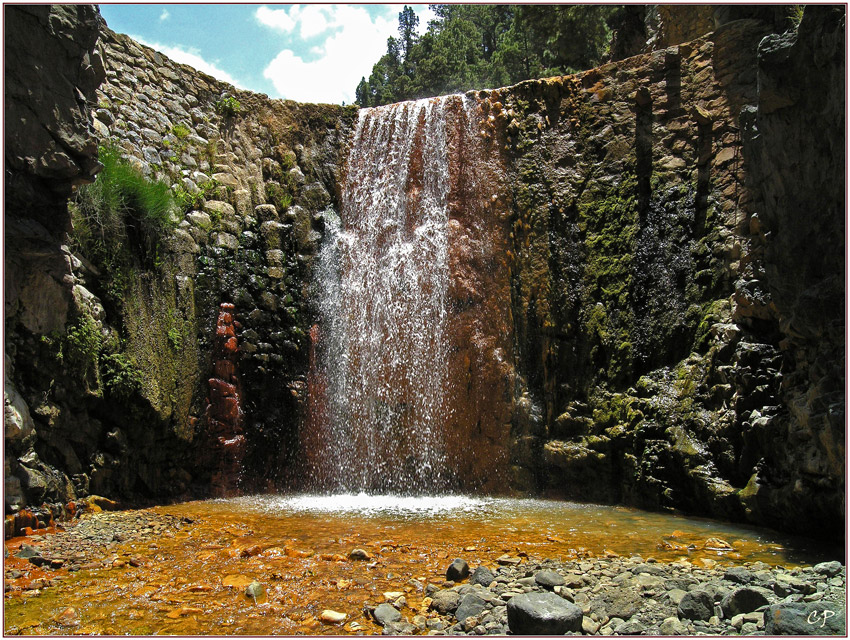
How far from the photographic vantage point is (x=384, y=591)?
4.32 meters

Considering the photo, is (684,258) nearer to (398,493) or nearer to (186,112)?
(398,493)

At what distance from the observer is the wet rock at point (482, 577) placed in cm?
435

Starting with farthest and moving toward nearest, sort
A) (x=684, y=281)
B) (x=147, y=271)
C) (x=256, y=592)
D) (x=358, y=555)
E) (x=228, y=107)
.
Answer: (x=228, y=107) → (x=684, y=281) → (x=147, y=271) → (x=358, y=555) → (x=256, y=592)

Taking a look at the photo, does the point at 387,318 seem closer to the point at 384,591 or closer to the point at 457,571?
the point at 457,571

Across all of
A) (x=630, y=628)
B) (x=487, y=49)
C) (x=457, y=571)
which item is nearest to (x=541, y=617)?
(x=630, y=628)

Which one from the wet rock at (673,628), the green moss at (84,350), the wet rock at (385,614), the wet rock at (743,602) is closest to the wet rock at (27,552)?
the green moss at (84,350)

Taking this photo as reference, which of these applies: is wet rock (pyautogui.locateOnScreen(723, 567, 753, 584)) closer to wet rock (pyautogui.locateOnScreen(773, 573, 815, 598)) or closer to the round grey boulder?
wet rock (pyautogui.locateOnScreen(773, 573, 815, 598))

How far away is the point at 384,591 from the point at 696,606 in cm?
202

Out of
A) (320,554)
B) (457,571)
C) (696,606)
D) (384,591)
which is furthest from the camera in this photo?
(320,554)

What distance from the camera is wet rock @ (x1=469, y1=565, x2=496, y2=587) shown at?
435cm

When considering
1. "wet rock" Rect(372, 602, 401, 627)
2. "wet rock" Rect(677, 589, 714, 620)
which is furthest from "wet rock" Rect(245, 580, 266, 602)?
"wet rock" Rect(677, 589, 714, 620)

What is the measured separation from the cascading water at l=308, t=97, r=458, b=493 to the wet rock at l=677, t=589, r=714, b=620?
17.6 feet

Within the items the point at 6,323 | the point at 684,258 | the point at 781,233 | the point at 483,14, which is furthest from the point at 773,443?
the point at 483,14

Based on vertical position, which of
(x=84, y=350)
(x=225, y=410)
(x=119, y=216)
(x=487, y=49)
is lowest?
(x=225, y=410)
